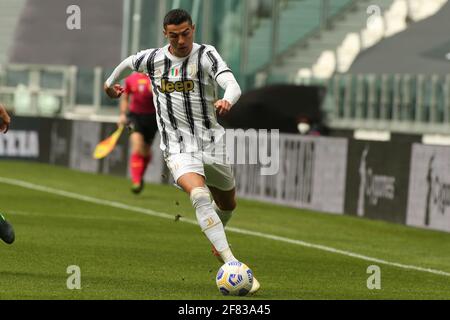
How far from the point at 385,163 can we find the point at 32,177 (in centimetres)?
892

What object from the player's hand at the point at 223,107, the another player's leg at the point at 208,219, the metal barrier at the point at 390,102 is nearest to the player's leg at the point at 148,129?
the metal barrier at the point at 390,102

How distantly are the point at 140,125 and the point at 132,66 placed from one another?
36.3 ft

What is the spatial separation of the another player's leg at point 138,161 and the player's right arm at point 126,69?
1037 centimetres

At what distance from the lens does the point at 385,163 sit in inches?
793

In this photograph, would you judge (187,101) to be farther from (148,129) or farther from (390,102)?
(390,102)

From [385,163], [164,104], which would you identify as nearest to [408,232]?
[385,163]

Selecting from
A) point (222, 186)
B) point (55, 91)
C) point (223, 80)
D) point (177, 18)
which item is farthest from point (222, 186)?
point (55, 91)

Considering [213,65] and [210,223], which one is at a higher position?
[213,65]

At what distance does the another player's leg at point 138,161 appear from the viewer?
22.9 metres

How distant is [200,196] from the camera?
37.1 feet

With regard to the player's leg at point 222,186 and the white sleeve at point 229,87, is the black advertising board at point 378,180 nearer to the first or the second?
the player's leg at point 222,186

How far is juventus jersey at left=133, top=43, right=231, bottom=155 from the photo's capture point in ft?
38.5

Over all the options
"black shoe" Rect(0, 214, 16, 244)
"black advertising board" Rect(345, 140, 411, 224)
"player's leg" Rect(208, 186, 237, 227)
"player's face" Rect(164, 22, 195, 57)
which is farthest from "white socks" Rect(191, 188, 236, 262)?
"black advertising board" Rect(345, 140, 411, 224)

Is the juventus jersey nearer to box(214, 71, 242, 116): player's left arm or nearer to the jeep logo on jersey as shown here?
the jeep logo on jersey
